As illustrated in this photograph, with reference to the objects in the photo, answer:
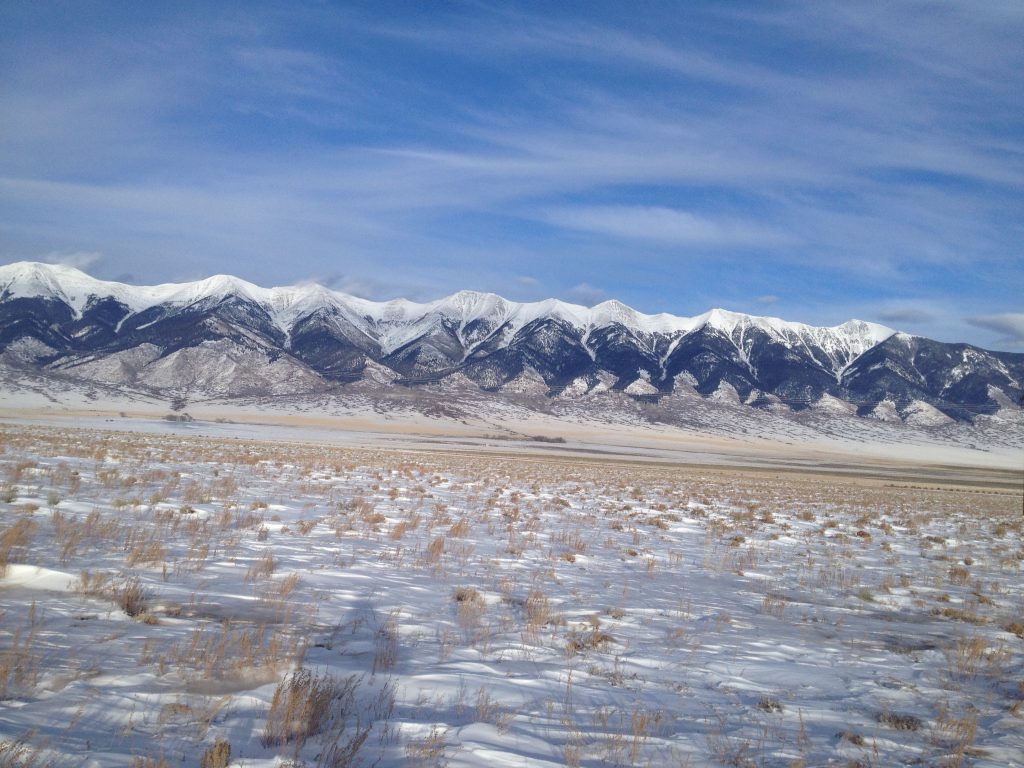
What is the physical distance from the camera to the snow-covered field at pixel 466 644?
382cm

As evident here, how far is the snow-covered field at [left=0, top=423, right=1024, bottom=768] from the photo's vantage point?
3.82 meters

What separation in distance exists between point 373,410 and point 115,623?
120 m

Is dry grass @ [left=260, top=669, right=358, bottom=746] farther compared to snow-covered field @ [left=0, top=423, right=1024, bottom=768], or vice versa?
snow-covered field @ [left=0, top=423, right=1024, bottom=768]

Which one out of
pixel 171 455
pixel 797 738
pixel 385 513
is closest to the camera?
pixel 797 738

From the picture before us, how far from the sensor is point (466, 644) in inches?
227

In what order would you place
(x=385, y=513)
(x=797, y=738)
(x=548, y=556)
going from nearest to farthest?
(x=797, y=738) → (x=548, y=556) → (x=385, y=513)

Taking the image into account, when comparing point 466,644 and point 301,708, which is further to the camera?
point 466,644

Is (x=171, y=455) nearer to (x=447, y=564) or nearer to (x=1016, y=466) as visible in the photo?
(x=447, y=564)

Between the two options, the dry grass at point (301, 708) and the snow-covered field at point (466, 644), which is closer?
the dry grass at point (301, 708)

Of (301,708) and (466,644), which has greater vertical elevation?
(301,708)

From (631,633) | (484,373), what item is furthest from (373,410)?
(631,633)

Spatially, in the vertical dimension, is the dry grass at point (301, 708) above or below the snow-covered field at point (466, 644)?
above

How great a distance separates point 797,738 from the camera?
4.27m

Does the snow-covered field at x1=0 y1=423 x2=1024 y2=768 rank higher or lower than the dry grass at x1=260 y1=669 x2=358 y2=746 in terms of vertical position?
lower
